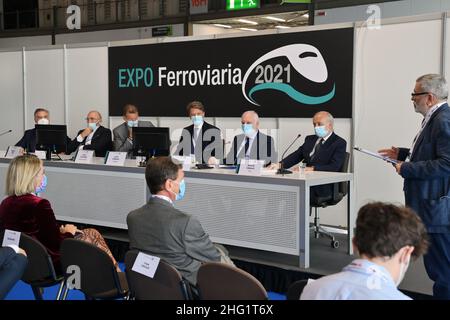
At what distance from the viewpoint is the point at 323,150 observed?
5199mm

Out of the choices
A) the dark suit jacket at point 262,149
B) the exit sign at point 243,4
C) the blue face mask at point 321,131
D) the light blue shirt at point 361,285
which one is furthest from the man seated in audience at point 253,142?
the light blue shirt at point 361,285

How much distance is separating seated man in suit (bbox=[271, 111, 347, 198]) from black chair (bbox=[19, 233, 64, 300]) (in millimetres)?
2536

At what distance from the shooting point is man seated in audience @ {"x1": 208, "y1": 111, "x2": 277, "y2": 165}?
5441 millimetres

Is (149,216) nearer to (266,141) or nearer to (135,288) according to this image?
(135,288)

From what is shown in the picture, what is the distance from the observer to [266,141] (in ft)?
18.1

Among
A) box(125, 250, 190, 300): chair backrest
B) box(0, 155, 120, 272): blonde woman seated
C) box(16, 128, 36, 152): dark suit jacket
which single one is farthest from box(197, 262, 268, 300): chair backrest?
box(16, 128, 36, 152): dark suit jacket

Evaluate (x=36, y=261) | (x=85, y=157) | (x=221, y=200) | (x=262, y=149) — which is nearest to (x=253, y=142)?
(x=262, y=149)

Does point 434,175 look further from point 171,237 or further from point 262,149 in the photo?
point 262,149

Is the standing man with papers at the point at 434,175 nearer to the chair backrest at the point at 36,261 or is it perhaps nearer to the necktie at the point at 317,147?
the necktie at the point at 317,147

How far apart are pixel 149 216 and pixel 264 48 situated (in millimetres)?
4389

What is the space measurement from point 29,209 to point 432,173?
2.34 metres

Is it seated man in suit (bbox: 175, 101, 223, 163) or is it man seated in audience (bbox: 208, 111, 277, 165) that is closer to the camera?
man seated in audience (bbox: 208, 111, 277, 165)

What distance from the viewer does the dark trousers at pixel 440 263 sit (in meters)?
3.26

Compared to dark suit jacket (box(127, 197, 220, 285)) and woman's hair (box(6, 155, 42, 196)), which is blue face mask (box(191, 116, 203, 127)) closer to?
woman's hair (box(6, 155, 42, 196))
